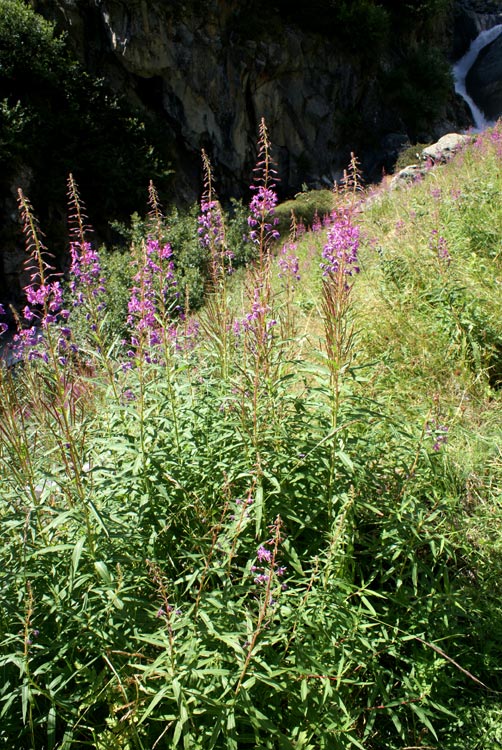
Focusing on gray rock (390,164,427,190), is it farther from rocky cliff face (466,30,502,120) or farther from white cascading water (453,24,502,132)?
white cascading water (453,24,502,132)

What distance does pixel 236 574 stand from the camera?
2.04 metres

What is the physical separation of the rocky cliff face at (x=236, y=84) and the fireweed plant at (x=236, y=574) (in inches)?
664

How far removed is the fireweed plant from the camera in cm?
158

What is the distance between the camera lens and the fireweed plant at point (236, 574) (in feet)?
5.20

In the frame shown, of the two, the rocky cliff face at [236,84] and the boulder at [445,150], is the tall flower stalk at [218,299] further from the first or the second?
the rocky cliff face at [236,84]

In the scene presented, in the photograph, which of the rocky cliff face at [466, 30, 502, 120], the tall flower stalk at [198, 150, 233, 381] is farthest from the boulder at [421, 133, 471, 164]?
the rocky cliff face at [466, 30, 502, 120]

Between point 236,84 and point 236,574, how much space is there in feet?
65.2

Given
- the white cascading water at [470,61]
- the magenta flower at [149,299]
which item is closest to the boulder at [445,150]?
the magenta flower at [149,299]

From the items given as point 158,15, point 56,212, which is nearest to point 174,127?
point 158,15

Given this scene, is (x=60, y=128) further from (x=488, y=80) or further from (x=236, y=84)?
(x=488, y=80)

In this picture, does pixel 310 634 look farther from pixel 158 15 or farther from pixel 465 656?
pixel 158 15

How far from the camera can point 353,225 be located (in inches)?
92.2

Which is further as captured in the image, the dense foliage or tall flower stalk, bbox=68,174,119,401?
the dense foliage

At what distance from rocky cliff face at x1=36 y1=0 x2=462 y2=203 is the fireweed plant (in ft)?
55.3
